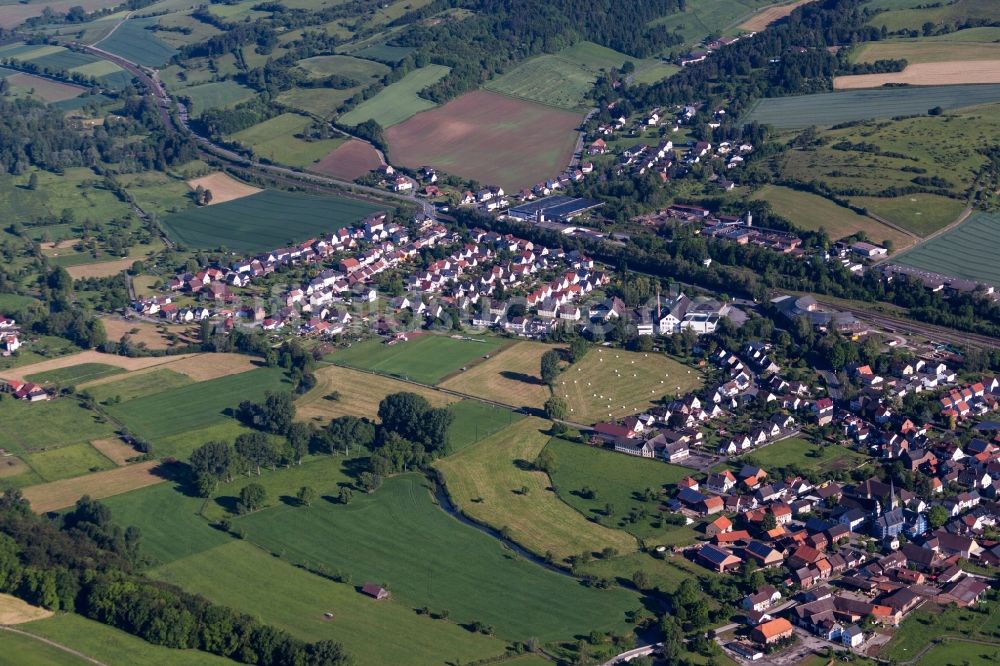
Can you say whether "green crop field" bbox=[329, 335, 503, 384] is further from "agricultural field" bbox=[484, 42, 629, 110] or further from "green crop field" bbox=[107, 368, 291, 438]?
"agricultural field" bbox=[484, 42, 629, 110]

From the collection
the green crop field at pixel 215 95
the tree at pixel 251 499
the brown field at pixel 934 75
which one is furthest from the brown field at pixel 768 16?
the tree at pixel 251 499

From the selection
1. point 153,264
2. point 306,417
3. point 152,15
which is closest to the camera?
point 306,417

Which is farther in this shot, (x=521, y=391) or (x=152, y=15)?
(x=152, y=15)

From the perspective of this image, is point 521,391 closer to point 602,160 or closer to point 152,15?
point 602,160

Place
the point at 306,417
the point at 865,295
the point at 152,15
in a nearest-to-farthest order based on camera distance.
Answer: the point at 306,417 < the point at 865,295 < the point at 152,15

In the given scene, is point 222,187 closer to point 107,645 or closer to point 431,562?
point 431,562

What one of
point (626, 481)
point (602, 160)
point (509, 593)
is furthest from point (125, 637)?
point (602, 160)
